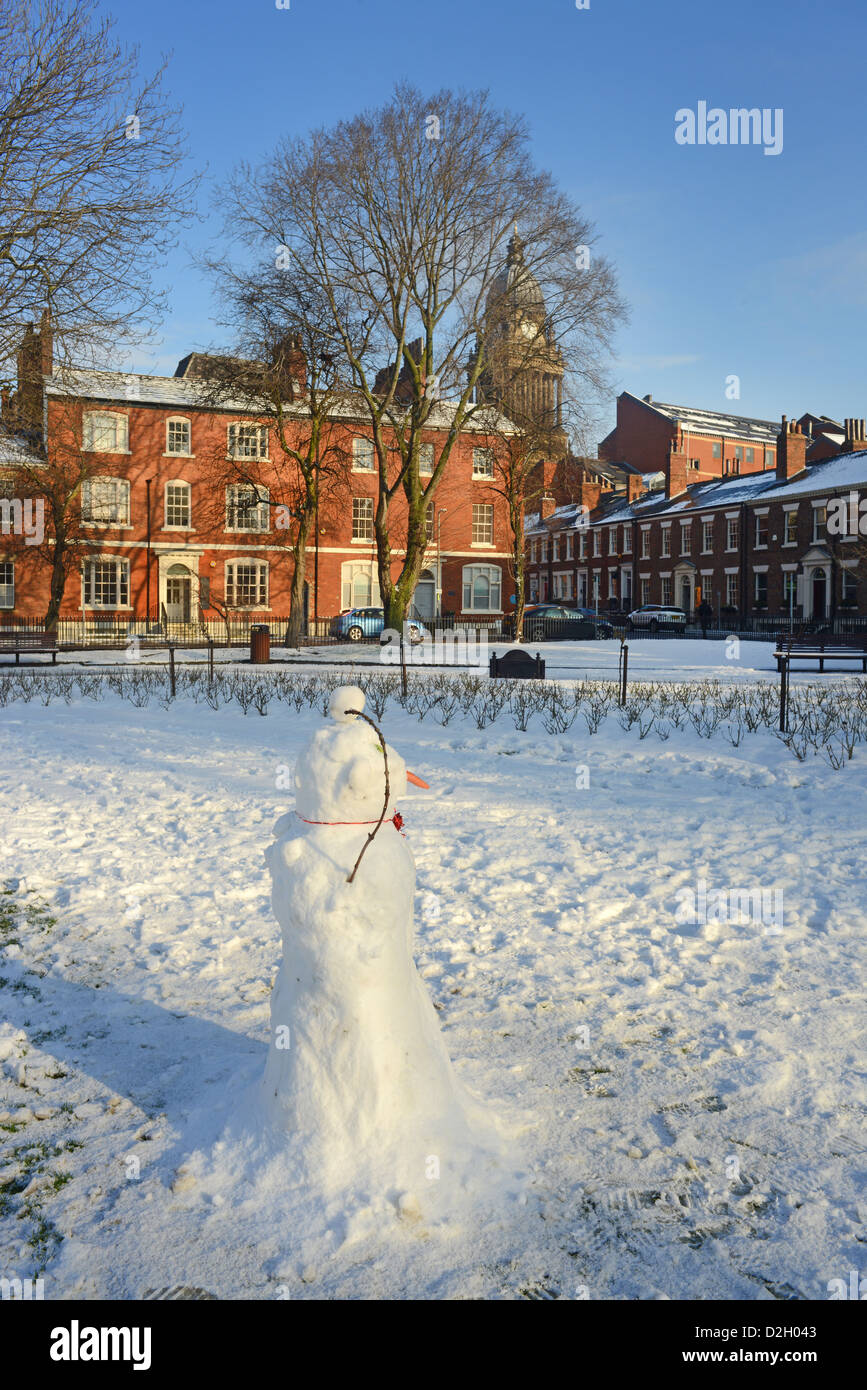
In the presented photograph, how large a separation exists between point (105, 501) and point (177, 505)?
10.2 ft

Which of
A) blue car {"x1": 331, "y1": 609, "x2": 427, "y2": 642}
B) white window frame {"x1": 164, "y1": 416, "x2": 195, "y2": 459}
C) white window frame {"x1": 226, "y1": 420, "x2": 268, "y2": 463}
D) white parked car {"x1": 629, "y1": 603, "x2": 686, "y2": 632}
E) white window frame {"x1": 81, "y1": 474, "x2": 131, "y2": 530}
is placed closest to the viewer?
blue car {"x1": 331, "y1": 609, "x2": 427, "y2": 642}

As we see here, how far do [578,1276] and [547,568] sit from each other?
69.0 m

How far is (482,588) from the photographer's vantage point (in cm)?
4734

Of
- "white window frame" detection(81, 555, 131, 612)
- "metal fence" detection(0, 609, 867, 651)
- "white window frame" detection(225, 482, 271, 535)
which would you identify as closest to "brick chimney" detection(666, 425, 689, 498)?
"metal fence" detection(0, 609, 867, 651)

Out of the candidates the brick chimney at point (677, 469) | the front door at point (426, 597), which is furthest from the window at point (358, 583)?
the brick chimney at point (677, 469)

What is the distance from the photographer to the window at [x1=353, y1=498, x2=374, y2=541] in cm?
4431

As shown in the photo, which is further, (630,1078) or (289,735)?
(289,735)

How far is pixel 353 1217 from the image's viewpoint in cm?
276

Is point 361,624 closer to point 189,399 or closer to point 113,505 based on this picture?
point 113,505

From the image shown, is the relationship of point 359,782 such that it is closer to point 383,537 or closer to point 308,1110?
point 308,1110

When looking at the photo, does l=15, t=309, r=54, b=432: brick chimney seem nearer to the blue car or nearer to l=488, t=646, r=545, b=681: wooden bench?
l=488, t=646, r=545, b=681: wooden bench

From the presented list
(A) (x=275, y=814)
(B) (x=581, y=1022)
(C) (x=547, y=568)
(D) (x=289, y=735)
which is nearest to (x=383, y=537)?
(D) (x=289, y=735)

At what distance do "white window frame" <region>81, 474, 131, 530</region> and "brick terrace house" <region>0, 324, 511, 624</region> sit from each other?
46 millimetres

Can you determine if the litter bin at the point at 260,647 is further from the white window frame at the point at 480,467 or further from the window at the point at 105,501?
the white window frame at the point at 480,467
